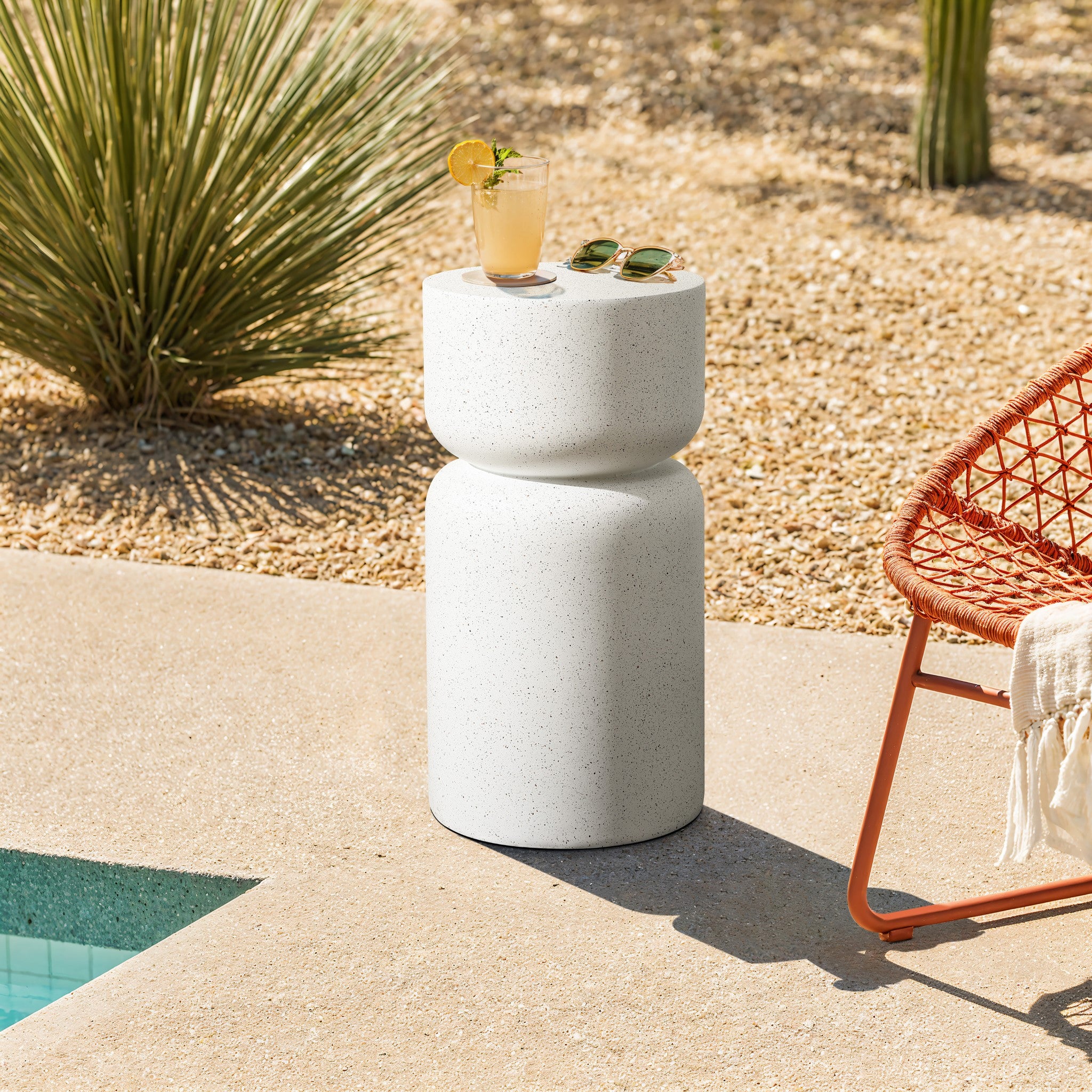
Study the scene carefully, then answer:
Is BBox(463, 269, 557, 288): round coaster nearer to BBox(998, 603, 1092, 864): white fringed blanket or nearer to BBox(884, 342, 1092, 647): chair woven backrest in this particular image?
BBox(884, 342, 1092, 647): chair woven backrest

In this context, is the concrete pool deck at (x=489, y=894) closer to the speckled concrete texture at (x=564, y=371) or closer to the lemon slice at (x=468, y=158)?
the speckled concrete texture at (x=564, y=371)

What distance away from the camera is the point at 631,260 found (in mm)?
2516

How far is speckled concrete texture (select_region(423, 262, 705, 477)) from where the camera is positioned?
2.39m

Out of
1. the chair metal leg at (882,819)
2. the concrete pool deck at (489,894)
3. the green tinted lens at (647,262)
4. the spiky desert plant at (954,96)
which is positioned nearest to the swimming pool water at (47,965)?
the concrete pool deck at (489,894)

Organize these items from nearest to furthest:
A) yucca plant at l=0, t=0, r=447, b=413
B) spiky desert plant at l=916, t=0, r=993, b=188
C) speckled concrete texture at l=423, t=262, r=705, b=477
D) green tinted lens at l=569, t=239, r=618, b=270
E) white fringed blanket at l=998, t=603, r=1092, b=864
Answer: white fringed blanket at l=998, t=603, r=1092, b=864, speckled concrete texture at l=423, t=262, r=705, b=477, green tinted lens at l=569, t=239, r=618, b=270, yucca plant at l=0, t=0, r=447, b=413, spiky desert plant at l=916, t=0, r=993, b=188

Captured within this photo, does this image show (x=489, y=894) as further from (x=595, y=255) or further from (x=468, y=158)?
(x=468, y=158)

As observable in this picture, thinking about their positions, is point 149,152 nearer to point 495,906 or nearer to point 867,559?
point 867,559

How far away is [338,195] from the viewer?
4.57 meters

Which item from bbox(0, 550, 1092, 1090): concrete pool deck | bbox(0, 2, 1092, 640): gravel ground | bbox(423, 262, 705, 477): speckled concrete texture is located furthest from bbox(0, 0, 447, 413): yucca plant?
bbox(423, 262, 705, 477): speckled concrete texture

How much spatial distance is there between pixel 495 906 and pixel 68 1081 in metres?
0.71

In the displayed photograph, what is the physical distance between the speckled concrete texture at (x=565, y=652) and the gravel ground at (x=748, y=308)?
49.9 inches

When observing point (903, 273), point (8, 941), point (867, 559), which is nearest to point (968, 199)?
point (903, 273)

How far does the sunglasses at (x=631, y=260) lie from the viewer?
250 centimetres

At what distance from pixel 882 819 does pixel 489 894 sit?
0.65 metres
